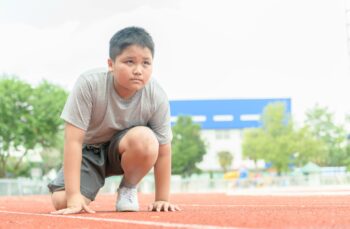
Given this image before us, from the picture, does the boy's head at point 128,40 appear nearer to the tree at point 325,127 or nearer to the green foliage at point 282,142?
the green foliage at point 282,142

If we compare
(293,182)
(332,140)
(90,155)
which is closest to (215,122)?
(332,140)

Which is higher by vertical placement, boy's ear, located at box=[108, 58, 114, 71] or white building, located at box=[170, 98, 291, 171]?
white building, located at box=[170, 98, 291, 171]

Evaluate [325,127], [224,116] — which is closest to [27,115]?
[325,127]

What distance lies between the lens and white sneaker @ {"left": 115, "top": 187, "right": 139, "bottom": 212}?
475 cm

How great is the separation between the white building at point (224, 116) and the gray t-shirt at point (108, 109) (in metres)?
57.9

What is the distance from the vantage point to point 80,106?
440 centimetres

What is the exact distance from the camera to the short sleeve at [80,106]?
14.3ft

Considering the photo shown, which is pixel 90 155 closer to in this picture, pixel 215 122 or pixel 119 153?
pixel 119 153

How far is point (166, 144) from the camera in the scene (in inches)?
186

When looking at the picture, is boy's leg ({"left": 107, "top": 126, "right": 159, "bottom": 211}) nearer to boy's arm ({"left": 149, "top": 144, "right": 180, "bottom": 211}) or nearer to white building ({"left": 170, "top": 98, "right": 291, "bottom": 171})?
boy's arm ({"left": 149, "top": 144, "right": 180, "bottom": 211})

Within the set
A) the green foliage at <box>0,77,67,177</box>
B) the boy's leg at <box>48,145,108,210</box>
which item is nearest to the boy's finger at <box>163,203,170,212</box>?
the boy's leg at <box>48,145,108,210</box>

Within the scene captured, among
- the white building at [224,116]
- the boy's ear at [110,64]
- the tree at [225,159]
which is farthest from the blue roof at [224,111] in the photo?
the boy's ear at [110,64]

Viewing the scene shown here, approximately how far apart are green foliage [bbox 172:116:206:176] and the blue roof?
43.6ft

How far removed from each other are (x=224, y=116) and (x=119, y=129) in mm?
59397
